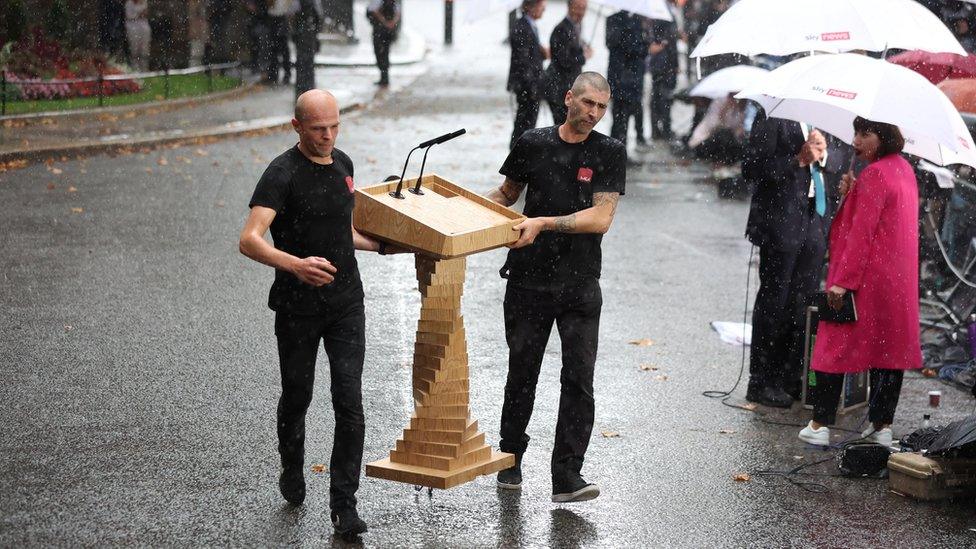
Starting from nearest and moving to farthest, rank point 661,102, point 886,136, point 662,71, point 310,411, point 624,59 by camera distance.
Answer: point 886,136 → point 310,411 → point 624,59 → point 662,71 → point 661,102

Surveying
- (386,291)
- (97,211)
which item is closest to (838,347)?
(386,291)

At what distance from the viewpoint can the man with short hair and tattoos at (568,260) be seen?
6.55 meters

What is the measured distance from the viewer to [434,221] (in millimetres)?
6121

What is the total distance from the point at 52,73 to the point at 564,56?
887cm

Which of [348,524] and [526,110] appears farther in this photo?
[526,110]

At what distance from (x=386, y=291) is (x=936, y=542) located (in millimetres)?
5558

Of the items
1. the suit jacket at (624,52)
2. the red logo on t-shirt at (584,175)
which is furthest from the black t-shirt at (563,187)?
the suit jacket at (624,52)

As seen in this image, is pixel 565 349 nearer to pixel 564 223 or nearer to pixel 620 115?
pixel 564 223

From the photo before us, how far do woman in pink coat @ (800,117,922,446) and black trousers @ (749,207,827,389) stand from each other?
625mm

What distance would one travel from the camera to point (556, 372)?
29.4 ft

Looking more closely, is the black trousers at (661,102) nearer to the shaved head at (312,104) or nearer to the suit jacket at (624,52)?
the suit jacket at (624,52)

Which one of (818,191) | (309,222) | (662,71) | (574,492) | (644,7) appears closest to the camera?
(309,222)

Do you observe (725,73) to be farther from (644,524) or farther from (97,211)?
(644,524)

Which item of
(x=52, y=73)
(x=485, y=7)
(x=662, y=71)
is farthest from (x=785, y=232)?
(x=52, y=73)
